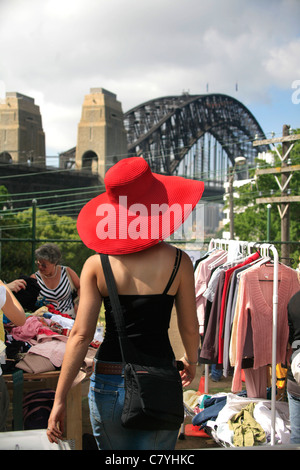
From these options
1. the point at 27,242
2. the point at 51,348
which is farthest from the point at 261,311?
the point at 27,242

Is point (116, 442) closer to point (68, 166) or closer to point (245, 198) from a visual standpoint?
point (245, 198)

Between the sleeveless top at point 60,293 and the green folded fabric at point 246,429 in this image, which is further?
the sleeveless top at point 60,293

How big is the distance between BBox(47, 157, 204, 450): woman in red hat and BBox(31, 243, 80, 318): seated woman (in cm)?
247

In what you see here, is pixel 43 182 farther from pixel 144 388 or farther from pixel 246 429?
pixel 144 388

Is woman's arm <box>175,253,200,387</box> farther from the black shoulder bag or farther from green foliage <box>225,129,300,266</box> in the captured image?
green foliage <box>225,129,300,266</box>

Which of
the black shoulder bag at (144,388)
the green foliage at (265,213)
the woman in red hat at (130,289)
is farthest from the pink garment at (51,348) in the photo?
the green foliage at (265,213)

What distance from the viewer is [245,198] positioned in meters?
42.5

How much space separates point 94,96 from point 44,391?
62059mm

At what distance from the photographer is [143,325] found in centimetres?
179

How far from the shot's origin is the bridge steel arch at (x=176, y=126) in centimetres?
6806

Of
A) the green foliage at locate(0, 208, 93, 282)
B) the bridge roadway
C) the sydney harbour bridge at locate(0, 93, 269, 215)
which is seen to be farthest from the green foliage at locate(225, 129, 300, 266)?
the sydney harbour bridge at locate(0, 93, 269, 215)

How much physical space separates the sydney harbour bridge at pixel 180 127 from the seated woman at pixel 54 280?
196 feet

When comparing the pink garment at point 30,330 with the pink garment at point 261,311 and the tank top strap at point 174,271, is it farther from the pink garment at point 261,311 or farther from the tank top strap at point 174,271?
the tank top strap at point 174,271
